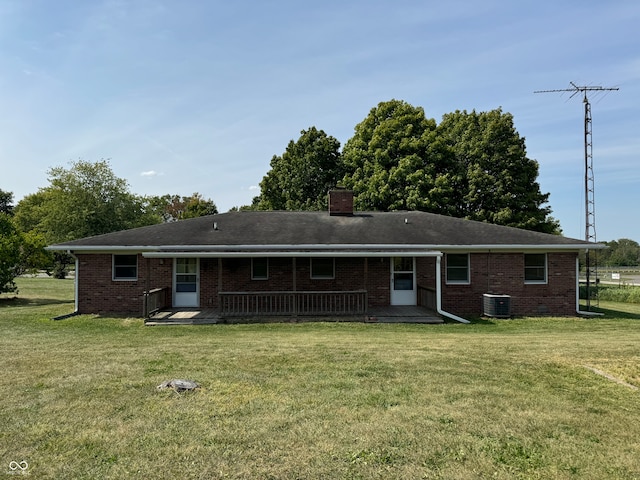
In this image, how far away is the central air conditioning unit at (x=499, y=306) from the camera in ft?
47.9

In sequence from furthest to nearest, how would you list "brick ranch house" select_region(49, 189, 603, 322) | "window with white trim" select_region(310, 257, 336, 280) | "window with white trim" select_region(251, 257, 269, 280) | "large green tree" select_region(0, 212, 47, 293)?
"large green tree" select_region(0, 212, 47, 293) → "window with white trim" select_region(310, 257, 336, 280) → "window with white trim" select_region(251, 257, 269, 280) → "brick ranch house" select_region(49, 189, 603, 322)

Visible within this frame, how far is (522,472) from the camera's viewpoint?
3.81 meters

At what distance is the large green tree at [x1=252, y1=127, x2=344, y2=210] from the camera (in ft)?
113

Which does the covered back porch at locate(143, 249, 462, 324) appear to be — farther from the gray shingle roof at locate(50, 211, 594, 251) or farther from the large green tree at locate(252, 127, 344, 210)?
the large green tree at locate(252, 127, 344, 210)

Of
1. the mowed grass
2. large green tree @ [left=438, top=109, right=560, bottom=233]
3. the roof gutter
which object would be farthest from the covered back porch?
large green tree @ [left=438, top=109, right=560, bottom=233]

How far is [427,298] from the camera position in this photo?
1518 cm

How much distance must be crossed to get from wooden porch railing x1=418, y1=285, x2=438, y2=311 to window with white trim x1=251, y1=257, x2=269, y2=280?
547cm

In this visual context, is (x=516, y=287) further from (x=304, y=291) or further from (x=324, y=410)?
(x=324, y=410)

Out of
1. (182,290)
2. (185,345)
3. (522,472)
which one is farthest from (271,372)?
(182,290)

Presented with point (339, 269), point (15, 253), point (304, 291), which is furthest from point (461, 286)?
point (15, 253)

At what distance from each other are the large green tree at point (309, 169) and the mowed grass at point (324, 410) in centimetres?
2545

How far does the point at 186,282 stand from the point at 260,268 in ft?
8.74

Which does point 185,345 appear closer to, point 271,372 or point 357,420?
point 271,372

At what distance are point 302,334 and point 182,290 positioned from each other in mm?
6276
